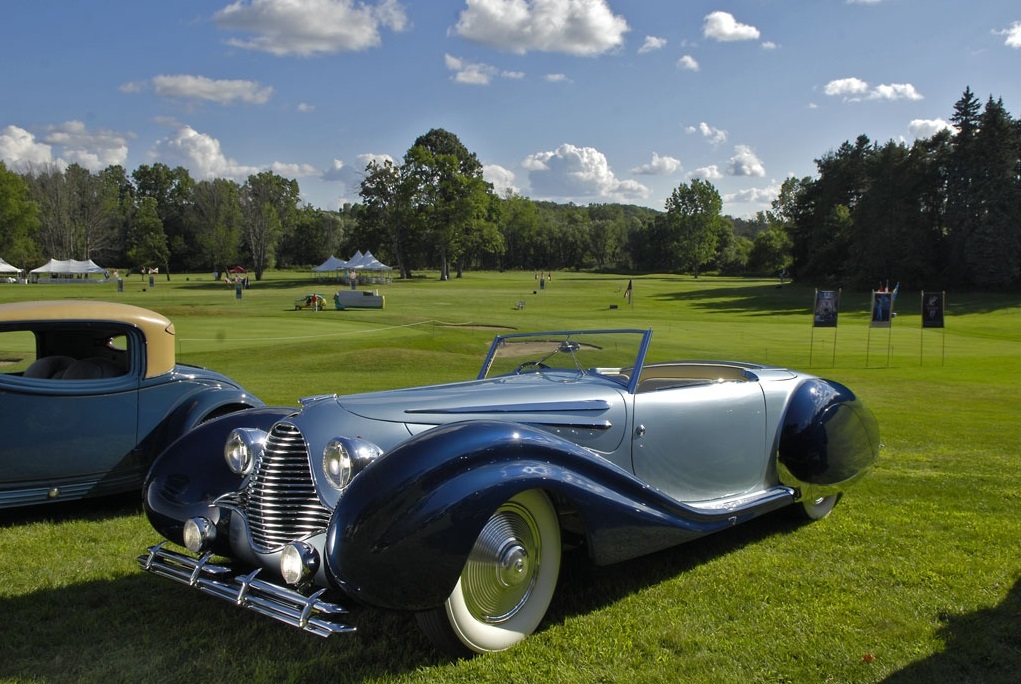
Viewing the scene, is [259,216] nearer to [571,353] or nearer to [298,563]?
[571,353]

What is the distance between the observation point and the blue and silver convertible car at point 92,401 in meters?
5.67

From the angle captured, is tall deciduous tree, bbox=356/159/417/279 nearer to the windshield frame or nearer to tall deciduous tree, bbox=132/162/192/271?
tall deciduous tree, bbox=132/162/192/271

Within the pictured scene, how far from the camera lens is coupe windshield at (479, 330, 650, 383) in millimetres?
5188

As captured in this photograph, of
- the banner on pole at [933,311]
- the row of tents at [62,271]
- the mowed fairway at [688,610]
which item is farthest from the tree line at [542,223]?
the mowed fairway at [688,610]

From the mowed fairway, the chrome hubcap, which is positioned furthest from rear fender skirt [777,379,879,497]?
the chrome hubcap

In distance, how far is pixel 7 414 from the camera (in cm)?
558

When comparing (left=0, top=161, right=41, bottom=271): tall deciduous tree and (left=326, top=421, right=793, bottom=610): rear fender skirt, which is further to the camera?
(left=0, top=161, right=41, bottom=271): tall deciduous tree

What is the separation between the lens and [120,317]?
6270 millimetres

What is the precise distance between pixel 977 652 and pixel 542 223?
138980 mm

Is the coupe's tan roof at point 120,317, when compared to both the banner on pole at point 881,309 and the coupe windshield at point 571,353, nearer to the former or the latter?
the coupe windshield at point 571,353

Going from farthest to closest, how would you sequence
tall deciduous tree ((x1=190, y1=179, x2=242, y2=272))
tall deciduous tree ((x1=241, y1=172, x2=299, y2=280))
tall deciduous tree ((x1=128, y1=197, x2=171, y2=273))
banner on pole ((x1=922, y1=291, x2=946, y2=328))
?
tall deciduous tree ((x1=190, y1=179, x2=242, y2=272))
tall deciduous tree ((x1=128, y1=197, x2=171, y2=273))
tall deciduous tree ((x1=241, y1=172, x2=299, y2=280))
banner on pole ((x1=922, y1=291, x2=946, y2=328))

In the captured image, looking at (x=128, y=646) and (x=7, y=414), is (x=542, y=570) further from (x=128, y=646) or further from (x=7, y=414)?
(x=7, y=414)

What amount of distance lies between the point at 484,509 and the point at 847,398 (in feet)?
12.0

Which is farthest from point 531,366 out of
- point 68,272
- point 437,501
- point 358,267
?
point 68,272
